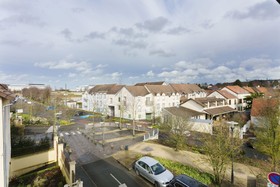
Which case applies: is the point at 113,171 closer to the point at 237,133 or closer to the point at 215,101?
the point at 237,133

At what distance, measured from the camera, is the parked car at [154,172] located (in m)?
13.1

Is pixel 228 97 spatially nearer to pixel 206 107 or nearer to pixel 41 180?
pixel 206 107

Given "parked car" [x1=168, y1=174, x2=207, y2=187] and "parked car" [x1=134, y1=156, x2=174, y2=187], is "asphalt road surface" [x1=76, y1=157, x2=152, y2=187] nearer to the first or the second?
"parked car" [x1=134, y1=156, x2=174, y2=187]

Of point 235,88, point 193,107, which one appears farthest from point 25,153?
point 235,88

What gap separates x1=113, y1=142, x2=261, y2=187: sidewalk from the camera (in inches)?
634

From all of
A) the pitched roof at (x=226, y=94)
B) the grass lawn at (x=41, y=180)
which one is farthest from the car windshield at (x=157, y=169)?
the pitched roof at (x=226, y=94)

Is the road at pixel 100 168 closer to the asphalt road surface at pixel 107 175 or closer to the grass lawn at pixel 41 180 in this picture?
the asphalt road surface at pixel 107 175

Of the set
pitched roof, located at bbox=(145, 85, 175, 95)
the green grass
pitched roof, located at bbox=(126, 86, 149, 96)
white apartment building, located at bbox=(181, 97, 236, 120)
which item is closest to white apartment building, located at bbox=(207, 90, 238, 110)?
white apartment building, located at bbox=(181, 97, 236, 120)

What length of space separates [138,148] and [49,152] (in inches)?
392

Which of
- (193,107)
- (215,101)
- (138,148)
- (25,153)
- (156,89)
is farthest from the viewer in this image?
(156,89)

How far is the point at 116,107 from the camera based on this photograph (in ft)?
167

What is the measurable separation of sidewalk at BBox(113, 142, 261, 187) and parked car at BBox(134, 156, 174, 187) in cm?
226

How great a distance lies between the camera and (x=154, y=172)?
13.7 metres

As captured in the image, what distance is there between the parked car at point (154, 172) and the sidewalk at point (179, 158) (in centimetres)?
226
